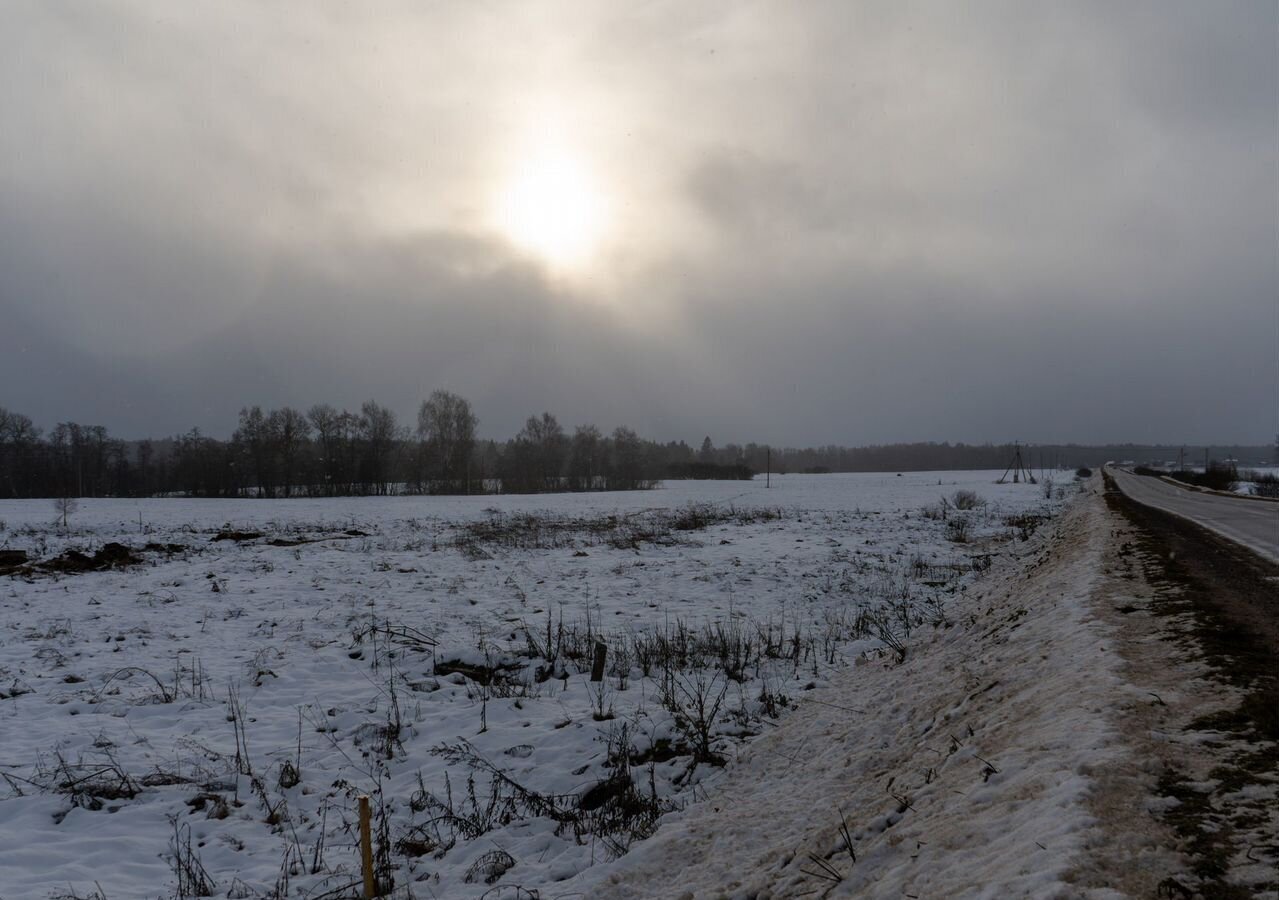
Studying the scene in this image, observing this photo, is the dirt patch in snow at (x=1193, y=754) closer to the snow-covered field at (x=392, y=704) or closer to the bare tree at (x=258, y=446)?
the snow-covered field at (x=392, y=704)

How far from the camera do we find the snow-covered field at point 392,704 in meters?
5.20

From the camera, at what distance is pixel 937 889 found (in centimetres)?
287

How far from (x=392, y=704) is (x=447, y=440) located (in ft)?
284

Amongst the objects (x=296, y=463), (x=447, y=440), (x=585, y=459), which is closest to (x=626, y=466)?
(x=585, y=459)

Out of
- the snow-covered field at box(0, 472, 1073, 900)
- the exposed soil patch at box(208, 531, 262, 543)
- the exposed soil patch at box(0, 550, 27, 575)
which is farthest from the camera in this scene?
the exposed soil patch at box(208, 531, 262, 543)

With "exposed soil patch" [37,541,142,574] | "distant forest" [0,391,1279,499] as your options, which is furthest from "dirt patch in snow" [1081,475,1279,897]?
"distant forest" [0,391,1279,499]

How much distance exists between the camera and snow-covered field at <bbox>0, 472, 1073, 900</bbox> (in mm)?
5195

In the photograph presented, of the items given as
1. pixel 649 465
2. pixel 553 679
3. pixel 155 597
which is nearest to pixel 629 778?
pixel 553 679

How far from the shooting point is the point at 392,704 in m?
8.26

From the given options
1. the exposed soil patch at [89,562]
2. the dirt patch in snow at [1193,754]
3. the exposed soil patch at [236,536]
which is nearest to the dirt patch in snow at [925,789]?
the dirt patch in snow at [1193,754]

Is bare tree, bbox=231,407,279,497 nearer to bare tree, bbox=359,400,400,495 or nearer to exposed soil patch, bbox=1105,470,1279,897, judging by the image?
bare tree, bbox=359,400,400,495

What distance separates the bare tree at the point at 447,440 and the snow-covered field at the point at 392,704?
7054cm

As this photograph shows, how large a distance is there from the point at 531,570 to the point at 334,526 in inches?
748

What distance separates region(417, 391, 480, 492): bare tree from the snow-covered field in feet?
231
